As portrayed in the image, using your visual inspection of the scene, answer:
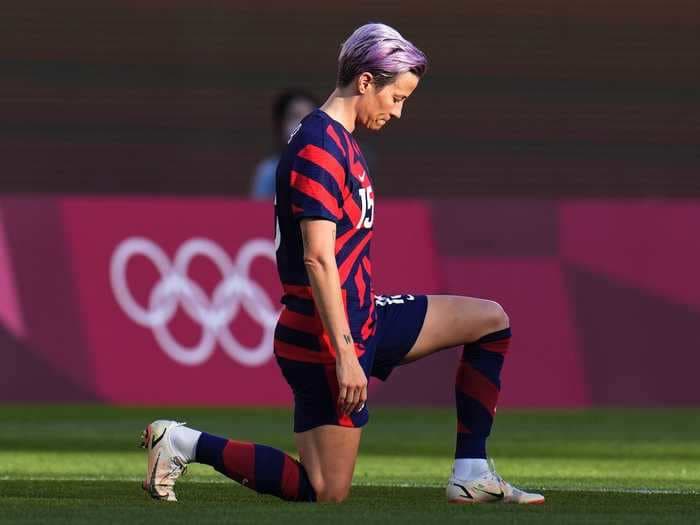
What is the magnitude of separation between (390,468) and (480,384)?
210 centimetres

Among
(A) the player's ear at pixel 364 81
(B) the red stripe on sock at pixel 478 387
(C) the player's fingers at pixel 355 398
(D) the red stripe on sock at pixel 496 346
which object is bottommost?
(B) the red stripe on sock at pixel 478 387

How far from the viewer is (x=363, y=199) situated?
6.88 meters

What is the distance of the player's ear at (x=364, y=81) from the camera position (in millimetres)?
6809

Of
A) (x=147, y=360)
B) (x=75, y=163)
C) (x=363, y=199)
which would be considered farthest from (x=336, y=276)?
(x=75, y=163)

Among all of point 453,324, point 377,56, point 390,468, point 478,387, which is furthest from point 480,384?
point 390,468

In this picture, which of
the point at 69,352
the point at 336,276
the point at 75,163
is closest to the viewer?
the point at 336,276

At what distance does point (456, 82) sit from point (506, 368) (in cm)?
526

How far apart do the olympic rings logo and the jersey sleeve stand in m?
5.92

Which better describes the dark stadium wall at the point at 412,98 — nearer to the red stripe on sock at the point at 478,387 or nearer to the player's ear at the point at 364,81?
the red stripe on sock at the point at 478,387

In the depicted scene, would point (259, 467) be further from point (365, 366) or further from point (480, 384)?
point (480, 384)

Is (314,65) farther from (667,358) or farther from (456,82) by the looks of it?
(667,358)

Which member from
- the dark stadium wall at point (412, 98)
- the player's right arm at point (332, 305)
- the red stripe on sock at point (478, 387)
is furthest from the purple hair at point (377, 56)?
the dark stadium wall at point (412, 98)

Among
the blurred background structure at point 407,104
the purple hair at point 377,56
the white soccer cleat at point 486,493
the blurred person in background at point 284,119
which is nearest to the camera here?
the purple hair at point 377,56

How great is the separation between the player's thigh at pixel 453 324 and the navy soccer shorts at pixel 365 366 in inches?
1.1
